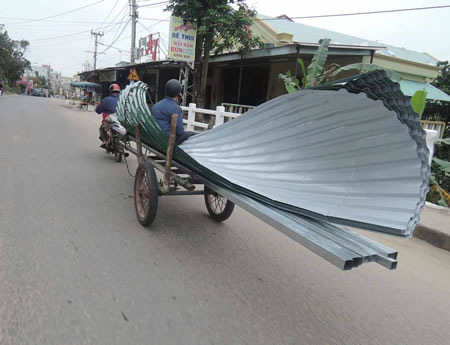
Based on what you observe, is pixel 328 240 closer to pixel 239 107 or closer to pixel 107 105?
pixel 107 105

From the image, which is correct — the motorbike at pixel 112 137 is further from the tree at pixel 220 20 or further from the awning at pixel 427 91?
the awning at pixel 427 91

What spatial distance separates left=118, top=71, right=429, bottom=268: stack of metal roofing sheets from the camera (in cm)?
226

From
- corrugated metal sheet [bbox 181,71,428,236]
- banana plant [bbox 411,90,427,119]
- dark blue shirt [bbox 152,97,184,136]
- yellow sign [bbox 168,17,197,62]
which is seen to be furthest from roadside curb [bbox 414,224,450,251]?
yellow sign [bbox 168,17,197,62]

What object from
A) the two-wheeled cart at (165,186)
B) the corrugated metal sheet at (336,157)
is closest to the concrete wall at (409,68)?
the two-wheeled cart at (165,186)

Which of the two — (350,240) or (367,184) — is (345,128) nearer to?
(367,184)

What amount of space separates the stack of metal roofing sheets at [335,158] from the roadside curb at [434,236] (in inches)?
112

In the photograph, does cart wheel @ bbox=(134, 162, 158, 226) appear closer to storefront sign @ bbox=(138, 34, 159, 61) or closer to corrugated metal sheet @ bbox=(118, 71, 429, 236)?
corrugated metal sheet @ bbox=(118, 71, 429, 236)

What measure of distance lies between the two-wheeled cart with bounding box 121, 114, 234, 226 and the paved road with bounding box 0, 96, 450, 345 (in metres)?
0.19

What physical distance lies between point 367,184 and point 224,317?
1417 mm

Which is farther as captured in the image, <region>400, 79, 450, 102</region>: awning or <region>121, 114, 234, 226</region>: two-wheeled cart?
<region>400, 79, 450, 102</region>: awning

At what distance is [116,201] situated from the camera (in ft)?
16.3

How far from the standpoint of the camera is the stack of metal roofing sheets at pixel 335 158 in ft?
7.43

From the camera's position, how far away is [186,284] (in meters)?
2.95

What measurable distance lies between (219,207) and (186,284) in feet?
5.63
